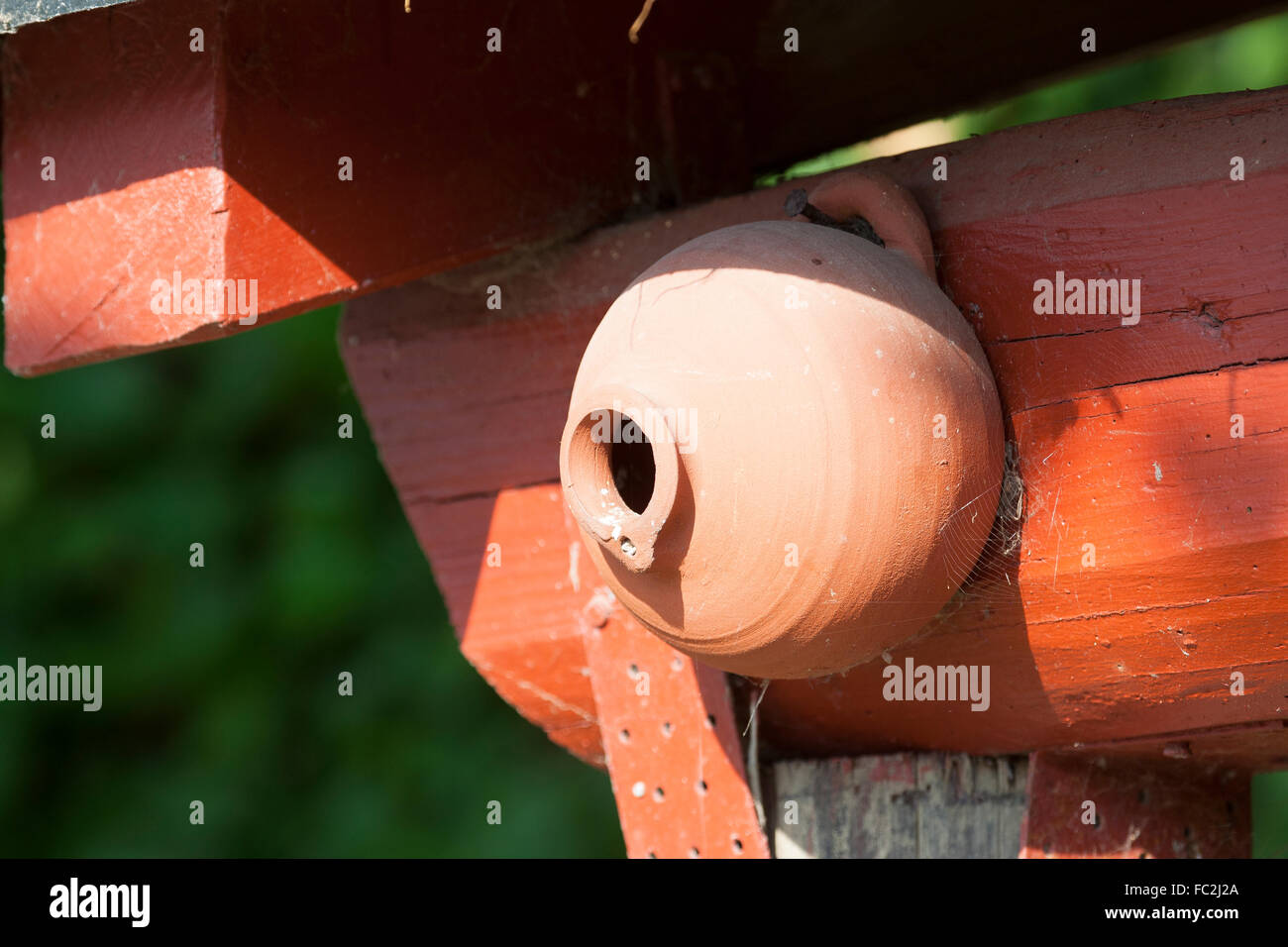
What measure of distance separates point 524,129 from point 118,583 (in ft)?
9.48

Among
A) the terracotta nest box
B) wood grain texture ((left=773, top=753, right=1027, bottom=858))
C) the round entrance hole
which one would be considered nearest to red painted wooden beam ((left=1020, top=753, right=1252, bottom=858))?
wood grain texture ((left=773, top=753, right=1027, bottom=858))

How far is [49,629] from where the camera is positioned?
434cm

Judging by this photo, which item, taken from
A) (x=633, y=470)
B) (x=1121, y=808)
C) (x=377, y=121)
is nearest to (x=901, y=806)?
(x=1121, y=808)

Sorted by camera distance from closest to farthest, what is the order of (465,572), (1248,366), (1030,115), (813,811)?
(1248,366) → (813,811) → (465,572) → (1030,115)

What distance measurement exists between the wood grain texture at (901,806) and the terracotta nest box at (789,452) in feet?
1.23

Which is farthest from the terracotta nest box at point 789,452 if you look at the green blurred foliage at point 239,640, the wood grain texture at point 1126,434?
the green blurred foliage at point 239,640

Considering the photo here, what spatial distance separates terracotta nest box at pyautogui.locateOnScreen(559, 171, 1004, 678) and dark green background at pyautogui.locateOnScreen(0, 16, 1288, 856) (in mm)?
2948

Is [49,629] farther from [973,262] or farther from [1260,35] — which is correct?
[1260,35]

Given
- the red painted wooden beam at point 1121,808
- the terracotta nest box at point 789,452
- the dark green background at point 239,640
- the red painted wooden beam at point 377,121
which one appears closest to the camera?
the terracotta nest box at point 789,452

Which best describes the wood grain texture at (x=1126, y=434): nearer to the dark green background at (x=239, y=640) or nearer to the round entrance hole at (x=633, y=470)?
the round entrance hole at (x=633, y=470)

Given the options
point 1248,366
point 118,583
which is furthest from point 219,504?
point 1248,366

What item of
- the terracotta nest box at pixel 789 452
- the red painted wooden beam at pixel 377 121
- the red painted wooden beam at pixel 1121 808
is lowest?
the red painted wooden beam at pixel 1121 808

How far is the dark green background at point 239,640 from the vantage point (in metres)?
4.36

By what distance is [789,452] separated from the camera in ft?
4.84
